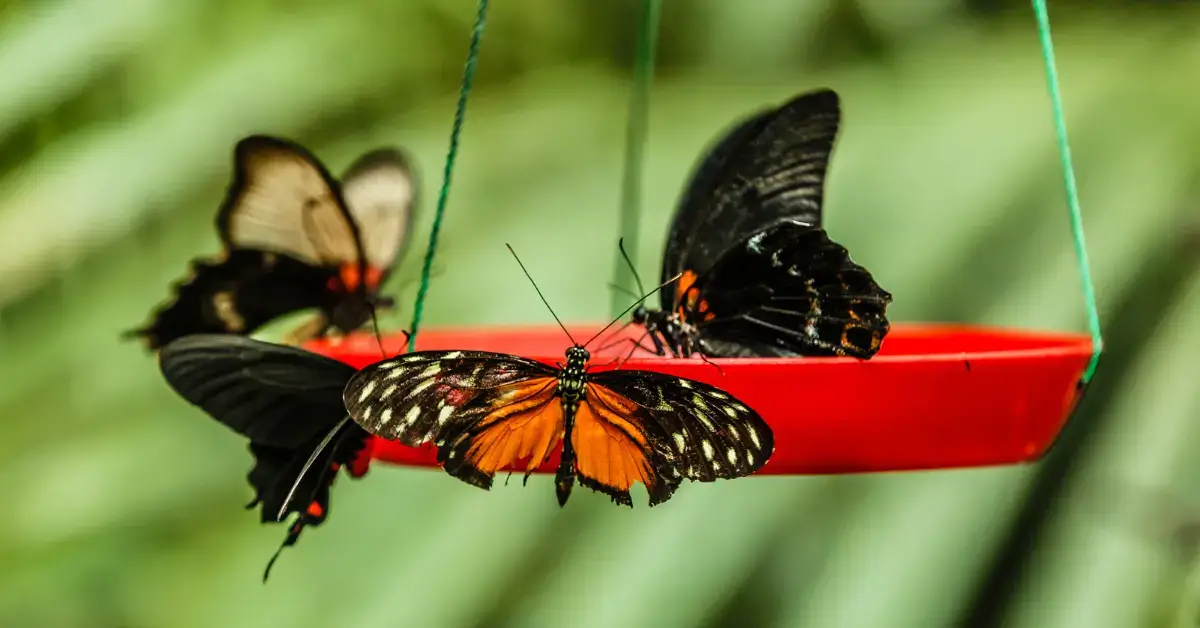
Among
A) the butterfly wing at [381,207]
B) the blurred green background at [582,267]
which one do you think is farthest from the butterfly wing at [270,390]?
the blurred green background at [582,267]

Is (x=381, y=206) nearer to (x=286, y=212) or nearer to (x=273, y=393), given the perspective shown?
(x=286, y=212)

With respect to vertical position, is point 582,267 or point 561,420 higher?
point 561,420

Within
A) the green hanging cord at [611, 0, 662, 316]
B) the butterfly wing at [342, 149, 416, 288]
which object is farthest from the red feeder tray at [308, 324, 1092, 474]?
the butterfly wing at [342, 149, 416, 288]

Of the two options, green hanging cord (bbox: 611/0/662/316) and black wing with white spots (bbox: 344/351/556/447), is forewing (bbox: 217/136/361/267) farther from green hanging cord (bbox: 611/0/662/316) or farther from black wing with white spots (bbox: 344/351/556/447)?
black wing with white spots (bbox: 344/351/556/447)

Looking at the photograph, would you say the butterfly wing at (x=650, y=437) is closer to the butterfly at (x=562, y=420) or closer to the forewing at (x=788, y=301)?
the butterfly at (x=562, y=420)

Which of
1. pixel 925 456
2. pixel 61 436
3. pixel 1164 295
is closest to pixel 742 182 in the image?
pixel 925 456

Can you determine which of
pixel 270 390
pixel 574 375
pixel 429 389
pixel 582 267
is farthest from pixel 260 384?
pixel 582 267
